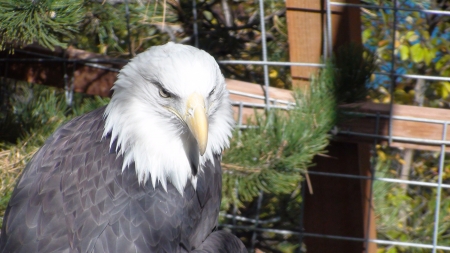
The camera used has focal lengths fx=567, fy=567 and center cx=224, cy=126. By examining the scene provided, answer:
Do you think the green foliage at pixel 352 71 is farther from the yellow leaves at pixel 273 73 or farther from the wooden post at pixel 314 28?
the yellow leaves at pixel 273 73

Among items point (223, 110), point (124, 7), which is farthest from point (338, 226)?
point (124, 7)

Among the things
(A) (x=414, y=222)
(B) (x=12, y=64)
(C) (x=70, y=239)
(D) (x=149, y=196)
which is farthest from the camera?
(A) (x=414, y=222)

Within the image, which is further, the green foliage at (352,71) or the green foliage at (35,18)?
the green foliage at (352,71)

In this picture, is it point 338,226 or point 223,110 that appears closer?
point 223,110

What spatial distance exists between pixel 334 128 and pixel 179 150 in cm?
62

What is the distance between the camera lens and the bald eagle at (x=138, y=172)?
1584 mm

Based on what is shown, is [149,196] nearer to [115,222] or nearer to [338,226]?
[115,222]

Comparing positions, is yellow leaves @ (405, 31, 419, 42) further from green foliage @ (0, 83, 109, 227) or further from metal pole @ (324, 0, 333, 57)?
green foliage @ (0, 83, 109, 227)

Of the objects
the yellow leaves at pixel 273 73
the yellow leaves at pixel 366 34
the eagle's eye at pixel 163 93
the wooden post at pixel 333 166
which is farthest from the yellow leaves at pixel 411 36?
the eagle's eye at pixel 163 93

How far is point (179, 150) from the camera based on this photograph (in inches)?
69.8

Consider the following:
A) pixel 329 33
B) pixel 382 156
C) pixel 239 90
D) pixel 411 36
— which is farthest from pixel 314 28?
pixel 382 156

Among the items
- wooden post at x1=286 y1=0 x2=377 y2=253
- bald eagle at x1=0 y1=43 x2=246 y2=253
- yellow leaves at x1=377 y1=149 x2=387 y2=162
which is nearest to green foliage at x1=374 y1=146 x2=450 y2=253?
yellow leaves at x1=377 y1=149 x2=387 y2=162

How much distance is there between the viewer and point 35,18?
1794 mm

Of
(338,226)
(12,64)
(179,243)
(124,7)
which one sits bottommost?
(338,226)
